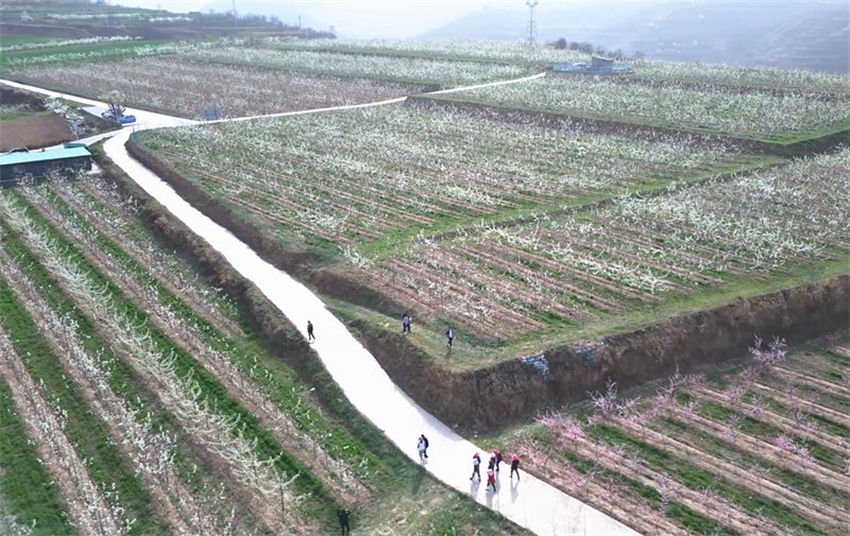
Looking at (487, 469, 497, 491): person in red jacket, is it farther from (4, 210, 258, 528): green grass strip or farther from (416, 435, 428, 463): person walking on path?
(4, 210, 258, 528): green grass strip

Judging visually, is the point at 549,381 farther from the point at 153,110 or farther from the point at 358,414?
the point at 153,110

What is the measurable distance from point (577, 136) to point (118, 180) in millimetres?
33592

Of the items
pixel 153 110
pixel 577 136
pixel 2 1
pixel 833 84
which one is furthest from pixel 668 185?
pixel 2 1

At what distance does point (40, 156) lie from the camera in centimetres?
4741

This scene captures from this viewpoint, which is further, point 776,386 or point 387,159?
point 387,159

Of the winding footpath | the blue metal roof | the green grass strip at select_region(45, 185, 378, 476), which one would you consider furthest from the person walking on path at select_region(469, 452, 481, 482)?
the blue metal roof

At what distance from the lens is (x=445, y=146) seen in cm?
5262

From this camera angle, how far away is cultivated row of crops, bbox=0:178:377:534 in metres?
19.3

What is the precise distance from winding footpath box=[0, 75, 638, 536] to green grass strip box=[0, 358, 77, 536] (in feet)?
29.2

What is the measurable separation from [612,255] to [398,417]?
47.8 feet

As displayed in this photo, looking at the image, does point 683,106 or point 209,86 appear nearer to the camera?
point 683,106

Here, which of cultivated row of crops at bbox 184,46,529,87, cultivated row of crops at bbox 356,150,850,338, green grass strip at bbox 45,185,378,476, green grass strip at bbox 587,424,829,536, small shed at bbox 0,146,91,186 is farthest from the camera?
cultivated row of crops at bbox 184,46,529,87

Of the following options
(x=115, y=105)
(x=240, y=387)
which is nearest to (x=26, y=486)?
(x=240, y=387)

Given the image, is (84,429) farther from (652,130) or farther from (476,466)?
(652,130)
